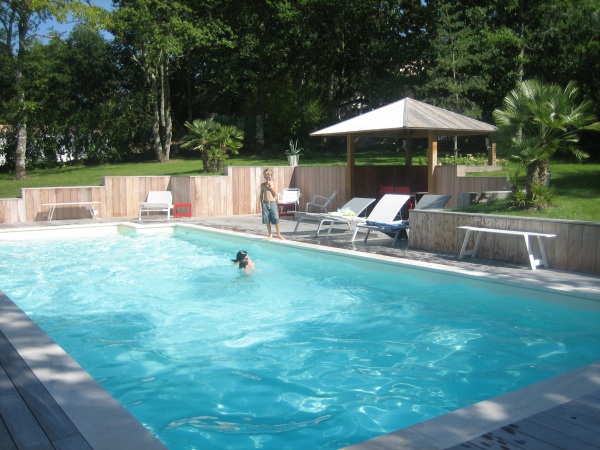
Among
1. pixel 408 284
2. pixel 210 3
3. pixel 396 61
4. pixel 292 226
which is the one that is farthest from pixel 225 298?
pixel 210 3

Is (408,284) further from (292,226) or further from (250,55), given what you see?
(250,55)

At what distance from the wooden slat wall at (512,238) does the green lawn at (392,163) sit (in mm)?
788

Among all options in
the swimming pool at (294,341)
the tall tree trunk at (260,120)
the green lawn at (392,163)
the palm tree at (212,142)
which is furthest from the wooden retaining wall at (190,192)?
the tall tree trunk at (260,120)

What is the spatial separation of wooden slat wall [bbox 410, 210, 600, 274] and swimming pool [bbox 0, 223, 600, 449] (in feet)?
4.37

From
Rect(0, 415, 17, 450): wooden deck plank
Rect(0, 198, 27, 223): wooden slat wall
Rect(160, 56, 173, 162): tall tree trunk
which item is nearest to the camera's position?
Rect(0, 415, 17, 450): wooden deck plank

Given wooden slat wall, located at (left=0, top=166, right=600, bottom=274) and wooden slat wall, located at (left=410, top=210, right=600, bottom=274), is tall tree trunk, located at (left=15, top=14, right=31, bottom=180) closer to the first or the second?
wooden slat wall, located at (left=0, top=166, right=600, bottom=274)

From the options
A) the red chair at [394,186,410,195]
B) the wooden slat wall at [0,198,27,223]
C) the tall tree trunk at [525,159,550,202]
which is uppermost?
the tall tree trunk at [525,159,550,202]

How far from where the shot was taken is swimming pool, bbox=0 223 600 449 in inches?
173

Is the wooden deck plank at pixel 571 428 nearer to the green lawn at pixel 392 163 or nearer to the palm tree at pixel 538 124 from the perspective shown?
the green lawn at pixel 392 163

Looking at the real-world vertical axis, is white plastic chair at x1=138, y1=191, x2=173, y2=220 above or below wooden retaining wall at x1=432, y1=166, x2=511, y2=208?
below

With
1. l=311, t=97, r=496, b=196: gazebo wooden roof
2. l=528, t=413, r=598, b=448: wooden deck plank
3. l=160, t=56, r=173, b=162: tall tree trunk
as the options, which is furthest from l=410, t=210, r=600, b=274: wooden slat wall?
l=160, t=56, r=173, b=162: tall tree trunk

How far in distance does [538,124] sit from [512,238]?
208cm

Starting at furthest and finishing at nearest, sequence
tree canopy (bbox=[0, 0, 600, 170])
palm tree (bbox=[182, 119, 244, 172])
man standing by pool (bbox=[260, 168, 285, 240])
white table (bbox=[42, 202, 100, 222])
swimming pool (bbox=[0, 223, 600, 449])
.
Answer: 1. tree canopy (bbox=[0, 0, 600, 170])
2. palm tree (bbox=[182, 119, 244, 172])
3. white table (bbox=[42, 202, 100, 222])
4. man standing by pool (bbox=[260, 168, 285, 240])
5. swimming pool (bbox=[0, 223, 600, 449])

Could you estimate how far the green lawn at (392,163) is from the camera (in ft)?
30.2
